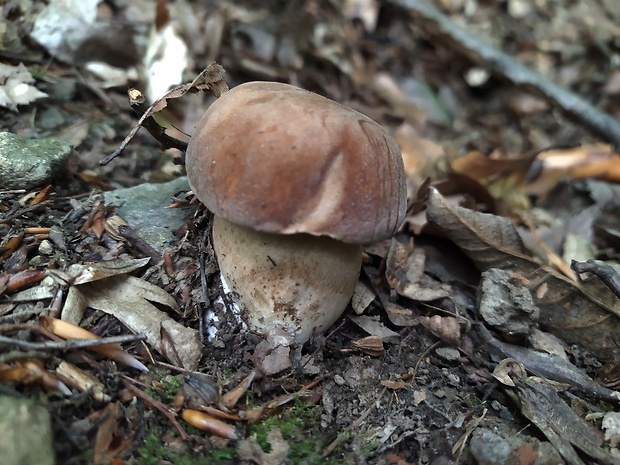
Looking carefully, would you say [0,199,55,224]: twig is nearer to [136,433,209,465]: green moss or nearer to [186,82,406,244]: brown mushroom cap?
[186,82,406,244]: brown mushroom cap

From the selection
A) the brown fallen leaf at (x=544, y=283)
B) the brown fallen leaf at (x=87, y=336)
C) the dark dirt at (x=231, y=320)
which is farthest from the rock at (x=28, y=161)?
the brown fallen leaf at (x=544, y=283)

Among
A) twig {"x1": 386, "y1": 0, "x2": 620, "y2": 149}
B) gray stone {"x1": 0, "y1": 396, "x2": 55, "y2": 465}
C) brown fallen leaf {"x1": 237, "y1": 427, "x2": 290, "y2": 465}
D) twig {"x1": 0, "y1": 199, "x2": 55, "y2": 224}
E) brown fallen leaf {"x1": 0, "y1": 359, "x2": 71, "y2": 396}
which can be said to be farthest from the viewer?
twig {"x1": 386, "y1": 0, "x2": 620, "y2": 149}

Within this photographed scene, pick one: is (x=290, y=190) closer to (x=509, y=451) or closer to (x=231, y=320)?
(x=231, y=320)

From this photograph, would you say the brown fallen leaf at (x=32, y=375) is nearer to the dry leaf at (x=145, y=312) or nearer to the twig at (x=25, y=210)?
the dry leaf at (x=145, y=312)

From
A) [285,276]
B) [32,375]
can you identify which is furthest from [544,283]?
[32,375]

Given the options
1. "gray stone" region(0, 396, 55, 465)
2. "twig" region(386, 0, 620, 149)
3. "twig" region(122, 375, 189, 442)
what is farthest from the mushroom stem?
"twig" region(386, 0, 620, 149)

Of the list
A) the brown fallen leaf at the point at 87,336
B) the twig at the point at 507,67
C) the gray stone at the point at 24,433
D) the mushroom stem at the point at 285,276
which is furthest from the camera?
the twig at the point at 507,67
